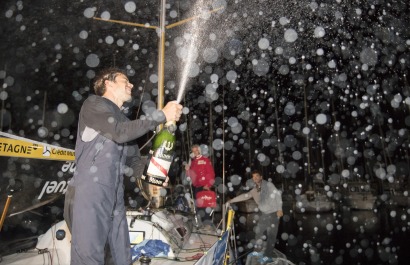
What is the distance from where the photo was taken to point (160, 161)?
301cm

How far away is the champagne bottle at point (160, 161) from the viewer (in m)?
2.94

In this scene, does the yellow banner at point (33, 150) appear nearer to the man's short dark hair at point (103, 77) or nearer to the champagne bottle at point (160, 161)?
the man's short dark hair at point (103, 77)

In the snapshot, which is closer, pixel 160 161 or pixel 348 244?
pixel 160 161

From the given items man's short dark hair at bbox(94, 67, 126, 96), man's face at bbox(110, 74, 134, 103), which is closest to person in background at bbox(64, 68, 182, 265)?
man's face at bbox(110, 74, 134, 103)

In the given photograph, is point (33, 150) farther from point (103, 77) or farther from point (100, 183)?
point (100, 183)

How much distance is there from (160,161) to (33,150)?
6.38 ft

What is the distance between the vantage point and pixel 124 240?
7.84 feet

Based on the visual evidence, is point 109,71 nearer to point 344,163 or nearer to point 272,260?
point 272,260

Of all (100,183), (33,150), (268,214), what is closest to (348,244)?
(268,214)

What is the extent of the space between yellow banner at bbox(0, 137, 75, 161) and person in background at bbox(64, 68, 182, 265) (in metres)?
1.62

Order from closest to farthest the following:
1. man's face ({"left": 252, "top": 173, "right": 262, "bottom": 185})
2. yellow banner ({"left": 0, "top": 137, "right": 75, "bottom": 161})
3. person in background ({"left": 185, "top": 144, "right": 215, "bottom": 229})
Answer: yellow banner ({"left": 0, "top": 137, "right": 75, "bottom": 161}) < person in background ({"left": 185, "top": 144, "right": 215, "bottom": 229}) < man's face ({"left": 252, "top": 173, "right": 262, "bottom": 185})

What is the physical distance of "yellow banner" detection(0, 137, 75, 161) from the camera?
344 centimetres

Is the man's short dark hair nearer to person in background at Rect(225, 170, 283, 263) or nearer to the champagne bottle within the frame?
the champagne bottle

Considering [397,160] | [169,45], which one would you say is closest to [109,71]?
[169,45]
